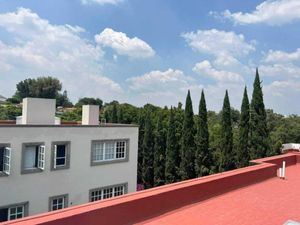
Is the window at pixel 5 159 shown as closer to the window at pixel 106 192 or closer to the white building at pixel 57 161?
the white building at pixel 57 161

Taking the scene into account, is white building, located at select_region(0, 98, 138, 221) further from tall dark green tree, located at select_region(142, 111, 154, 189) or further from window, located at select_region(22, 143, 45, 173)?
tall dark green tree, located at select_region(142, 111, 154, 189)

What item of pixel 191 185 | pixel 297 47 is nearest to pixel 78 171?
pixel 191 185

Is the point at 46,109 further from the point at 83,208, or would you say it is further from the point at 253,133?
the point at 253,133

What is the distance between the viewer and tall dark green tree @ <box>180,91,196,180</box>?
23.5 meters

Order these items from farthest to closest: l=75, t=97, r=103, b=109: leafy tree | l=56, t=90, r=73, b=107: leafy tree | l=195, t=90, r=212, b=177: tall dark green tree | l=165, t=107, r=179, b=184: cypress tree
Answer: l=56, t=90, r=73, b=107: leafy tree
l=75, t=97, r=103, b=109: leafy tree
l=165, t=107, r=179, b=184: cypress tree
l=195, t=90, r=212, b=177: tall dark green tree

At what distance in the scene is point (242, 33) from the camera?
19.7 m

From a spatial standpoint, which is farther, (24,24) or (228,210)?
(24,24)

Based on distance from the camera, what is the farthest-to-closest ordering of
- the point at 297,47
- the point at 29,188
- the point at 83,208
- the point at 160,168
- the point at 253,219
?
the point at 160,168 < the point at 297,47 < the point at 29,188 < the point at 253,219 < the point at 83,208

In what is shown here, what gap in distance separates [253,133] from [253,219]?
17486mm

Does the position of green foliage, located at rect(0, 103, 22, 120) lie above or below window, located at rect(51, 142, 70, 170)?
above

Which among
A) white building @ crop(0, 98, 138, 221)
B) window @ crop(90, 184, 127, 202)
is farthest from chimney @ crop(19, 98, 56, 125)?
window @ crop(90, 184, 127, 202)

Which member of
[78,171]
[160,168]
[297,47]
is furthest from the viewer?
[160,168]

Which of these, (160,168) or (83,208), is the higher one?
(83,208)

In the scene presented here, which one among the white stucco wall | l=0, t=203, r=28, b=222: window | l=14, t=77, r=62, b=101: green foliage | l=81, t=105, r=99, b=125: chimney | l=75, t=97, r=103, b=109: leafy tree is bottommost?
l=0, t=203, r=28, b=222: window
